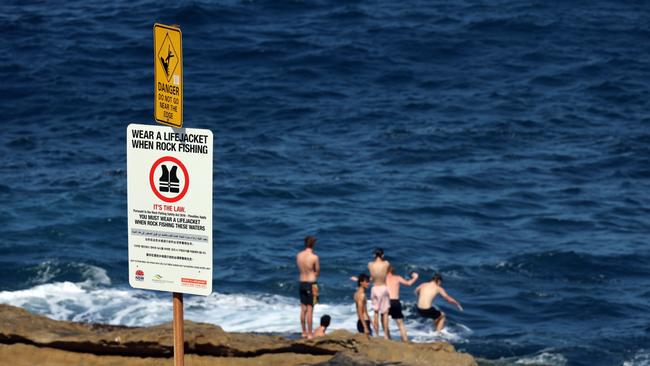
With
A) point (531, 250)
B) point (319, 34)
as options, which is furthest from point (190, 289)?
point (319, 34)

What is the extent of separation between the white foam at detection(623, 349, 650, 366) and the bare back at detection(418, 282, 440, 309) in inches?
147

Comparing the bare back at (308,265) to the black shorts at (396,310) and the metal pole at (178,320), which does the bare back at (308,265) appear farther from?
the metal pole at (178,320)

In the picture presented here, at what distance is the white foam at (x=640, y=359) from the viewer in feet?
78.3

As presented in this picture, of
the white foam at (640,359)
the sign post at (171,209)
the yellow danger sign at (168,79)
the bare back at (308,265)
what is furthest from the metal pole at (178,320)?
the white foam at (640,359)

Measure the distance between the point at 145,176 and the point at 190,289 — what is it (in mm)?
838

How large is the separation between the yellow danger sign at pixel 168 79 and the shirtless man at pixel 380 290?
44.0 ft

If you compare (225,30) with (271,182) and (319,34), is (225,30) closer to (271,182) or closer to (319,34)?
(319,34)

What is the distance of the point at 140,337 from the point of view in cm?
1421

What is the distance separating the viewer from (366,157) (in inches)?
1468

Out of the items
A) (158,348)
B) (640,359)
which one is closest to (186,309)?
(640,359)

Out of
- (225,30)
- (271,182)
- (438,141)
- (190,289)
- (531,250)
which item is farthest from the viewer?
(225,30)

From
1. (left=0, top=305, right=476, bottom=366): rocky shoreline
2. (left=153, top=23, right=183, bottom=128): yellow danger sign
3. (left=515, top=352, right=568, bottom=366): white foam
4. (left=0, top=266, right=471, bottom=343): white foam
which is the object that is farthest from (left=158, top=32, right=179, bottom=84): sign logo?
(left=0, top=266, right=471, bottom=343): white foam

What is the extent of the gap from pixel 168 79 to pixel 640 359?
17.2 m

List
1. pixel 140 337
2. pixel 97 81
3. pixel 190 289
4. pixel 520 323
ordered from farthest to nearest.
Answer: pixel 97 81
pixel 520 323
pixel 140 337
pixel 190 289
